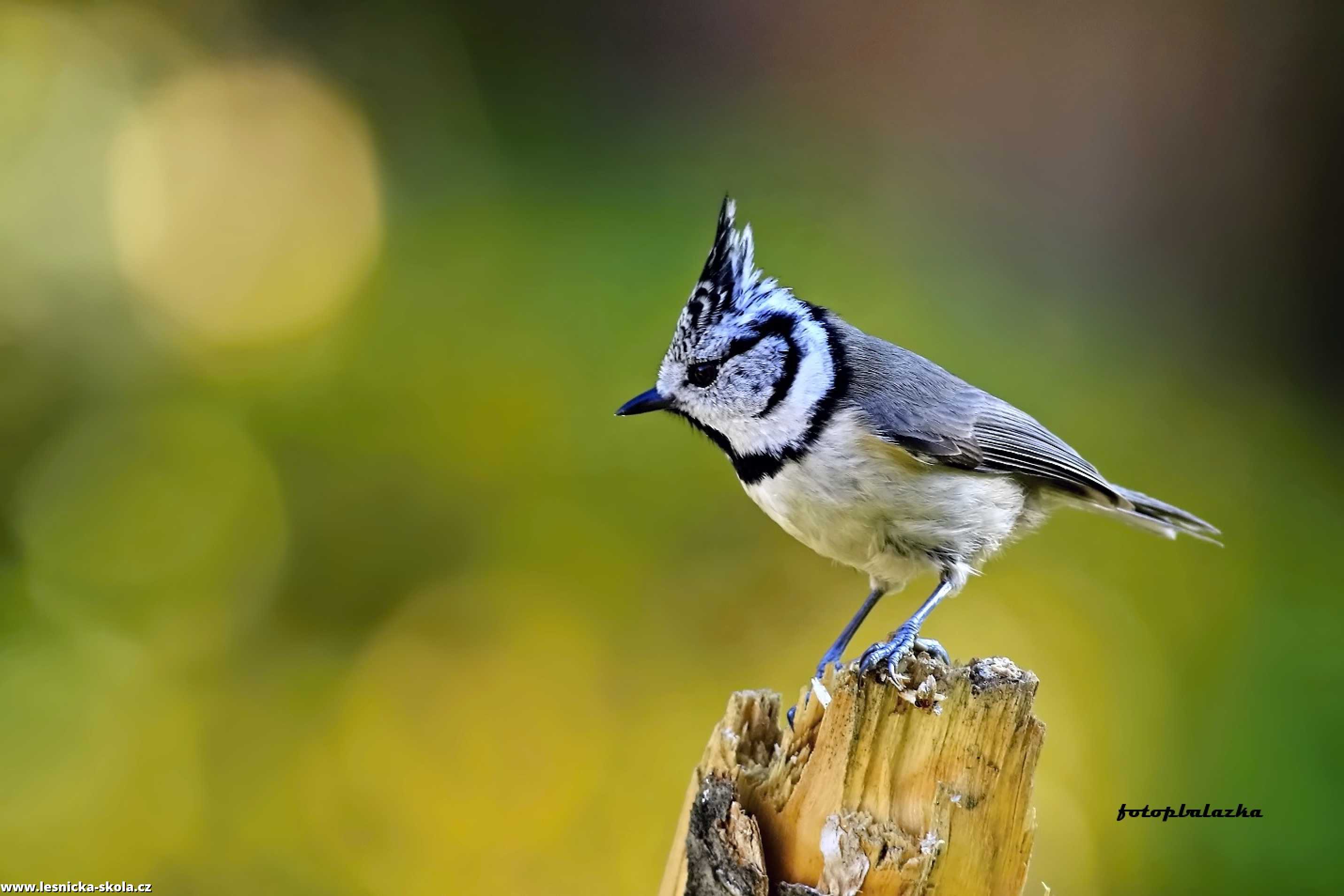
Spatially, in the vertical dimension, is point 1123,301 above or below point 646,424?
above

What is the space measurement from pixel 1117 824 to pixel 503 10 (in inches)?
127

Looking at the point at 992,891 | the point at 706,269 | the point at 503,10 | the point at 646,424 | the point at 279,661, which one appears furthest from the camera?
the point at 503,10

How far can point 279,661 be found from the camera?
9.62 ft

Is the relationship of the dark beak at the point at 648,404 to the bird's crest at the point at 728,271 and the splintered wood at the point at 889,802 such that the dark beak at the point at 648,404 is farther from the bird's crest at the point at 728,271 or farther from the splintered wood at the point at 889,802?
the splintered wood at the point at 889,802

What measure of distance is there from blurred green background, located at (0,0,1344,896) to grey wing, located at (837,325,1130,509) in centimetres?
96

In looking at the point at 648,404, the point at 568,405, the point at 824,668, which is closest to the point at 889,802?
the point at 824,668

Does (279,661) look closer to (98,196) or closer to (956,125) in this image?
(98,196)

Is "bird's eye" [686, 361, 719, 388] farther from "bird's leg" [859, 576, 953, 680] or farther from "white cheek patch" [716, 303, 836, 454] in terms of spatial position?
"bird's leg" [859, 576, 953, 680]

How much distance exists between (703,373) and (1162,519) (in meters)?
1.12

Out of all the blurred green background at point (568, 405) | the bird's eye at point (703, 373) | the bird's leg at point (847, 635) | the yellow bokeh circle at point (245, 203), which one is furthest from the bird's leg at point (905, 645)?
the yellow bokeh circle at point (245, 203)

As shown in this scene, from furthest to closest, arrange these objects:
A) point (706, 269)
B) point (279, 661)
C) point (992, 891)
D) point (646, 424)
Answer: point (646, 424) → point (279, 661) → point (706, 269) → point (992, 891)

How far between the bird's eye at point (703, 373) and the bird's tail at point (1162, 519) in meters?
0.96

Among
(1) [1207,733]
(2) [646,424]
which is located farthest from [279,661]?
(1) [1207,733]

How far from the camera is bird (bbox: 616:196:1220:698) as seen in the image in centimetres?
185
